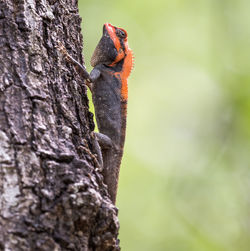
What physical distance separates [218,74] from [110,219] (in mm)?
7428

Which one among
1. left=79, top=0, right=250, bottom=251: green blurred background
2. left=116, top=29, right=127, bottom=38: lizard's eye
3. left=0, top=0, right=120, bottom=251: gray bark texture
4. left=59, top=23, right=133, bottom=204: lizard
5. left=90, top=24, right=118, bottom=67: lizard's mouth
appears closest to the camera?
left=0, top=0, right=120, bottom=251: gray bark texture

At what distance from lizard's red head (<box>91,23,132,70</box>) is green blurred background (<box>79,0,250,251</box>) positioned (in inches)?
164

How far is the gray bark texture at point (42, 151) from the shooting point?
83.8 inches

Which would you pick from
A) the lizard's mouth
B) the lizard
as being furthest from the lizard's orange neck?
the lizard's mouth

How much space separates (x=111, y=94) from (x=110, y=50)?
0.60 meters

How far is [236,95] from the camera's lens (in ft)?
27.6

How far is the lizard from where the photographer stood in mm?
4180

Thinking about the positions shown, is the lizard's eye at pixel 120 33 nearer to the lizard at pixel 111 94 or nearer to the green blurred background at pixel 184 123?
the lizard at pixel 111 94

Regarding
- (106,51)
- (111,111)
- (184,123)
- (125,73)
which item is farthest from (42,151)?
(184,123)

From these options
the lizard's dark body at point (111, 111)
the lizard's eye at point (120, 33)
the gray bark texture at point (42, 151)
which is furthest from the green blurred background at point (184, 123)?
the gray bark texture at point (42, 151)

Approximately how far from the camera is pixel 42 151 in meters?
2.35

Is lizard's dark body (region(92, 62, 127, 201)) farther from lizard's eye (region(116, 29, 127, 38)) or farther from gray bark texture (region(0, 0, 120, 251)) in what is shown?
gray bark texture (region(0, 0, 120, 251))

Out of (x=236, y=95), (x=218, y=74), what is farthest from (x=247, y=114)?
(x=218, y=74)

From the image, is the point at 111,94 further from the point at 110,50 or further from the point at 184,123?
the point at 184,123
